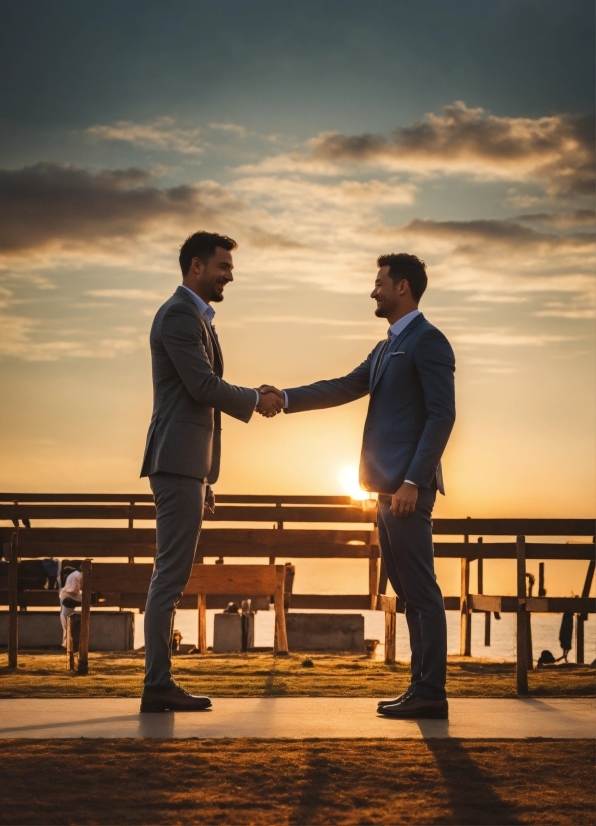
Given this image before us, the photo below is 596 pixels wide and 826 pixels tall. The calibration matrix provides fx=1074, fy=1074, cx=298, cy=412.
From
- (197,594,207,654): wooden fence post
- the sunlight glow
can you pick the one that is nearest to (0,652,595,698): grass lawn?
(197,594,207,654): wooden fence post

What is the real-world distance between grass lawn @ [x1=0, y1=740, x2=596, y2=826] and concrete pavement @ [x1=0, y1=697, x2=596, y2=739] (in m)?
0.21

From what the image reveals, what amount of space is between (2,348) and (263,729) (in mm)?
11101

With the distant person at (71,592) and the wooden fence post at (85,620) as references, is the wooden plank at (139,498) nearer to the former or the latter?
the distant person at (71,592)

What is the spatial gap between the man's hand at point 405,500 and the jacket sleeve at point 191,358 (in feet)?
2.67

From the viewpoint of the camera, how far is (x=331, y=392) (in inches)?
198

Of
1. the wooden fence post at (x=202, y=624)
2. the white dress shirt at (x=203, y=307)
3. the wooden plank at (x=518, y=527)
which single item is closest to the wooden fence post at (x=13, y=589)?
the wooden fence post at (x=202, y=624)

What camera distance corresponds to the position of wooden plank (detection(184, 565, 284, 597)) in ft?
23.9

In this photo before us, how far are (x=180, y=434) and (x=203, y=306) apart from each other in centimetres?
56

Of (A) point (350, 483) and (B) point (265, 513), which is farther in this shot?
(A) point (350, 483)

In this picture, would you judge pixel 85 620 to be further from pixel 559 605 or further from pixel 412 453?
pixel 412 453

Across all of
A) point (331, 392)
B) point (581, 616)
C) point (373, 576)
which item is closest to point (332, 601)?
point (373, 576)

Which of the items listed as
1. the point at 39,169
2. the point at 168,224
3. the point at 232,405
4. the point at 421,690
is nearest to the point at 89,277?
the point at 168,224

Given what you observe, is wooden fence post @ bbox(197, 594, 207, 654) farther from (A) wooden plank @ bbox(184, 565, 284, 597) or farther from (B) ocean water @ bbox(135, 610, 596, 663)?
(B) ocean water @ bbox(135, 610, 596, 663)

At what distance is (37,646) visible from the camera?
32.2 feet
